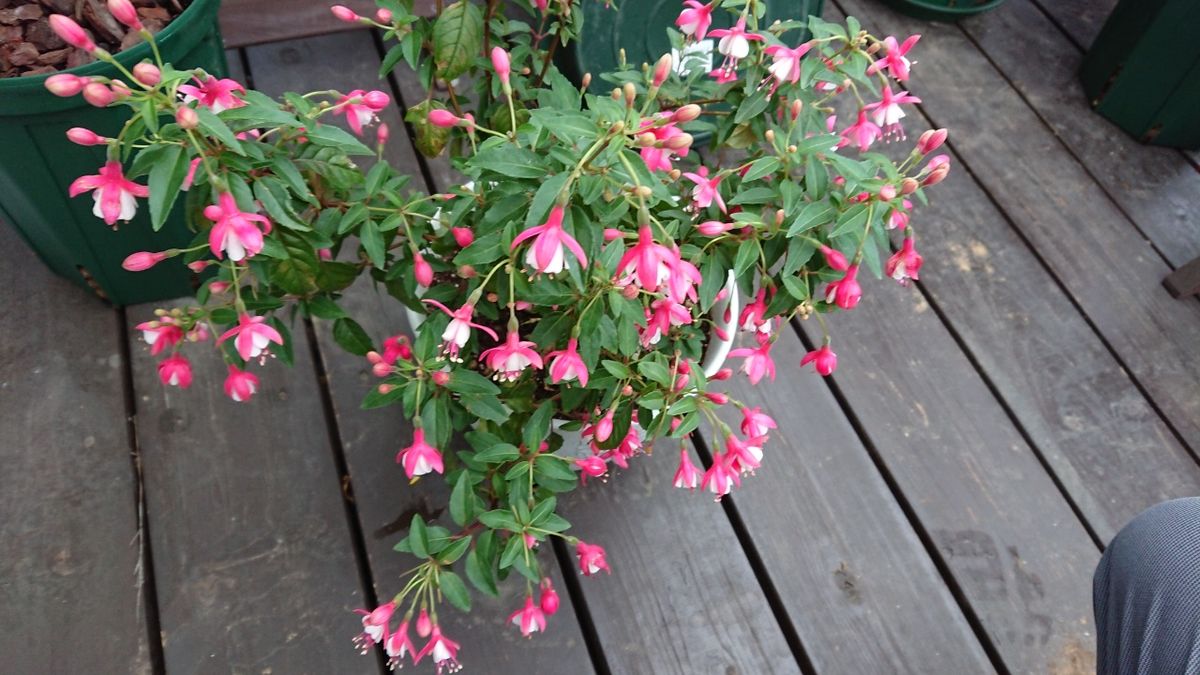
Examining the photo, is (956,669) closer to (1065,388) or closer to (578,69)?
(1065,388)

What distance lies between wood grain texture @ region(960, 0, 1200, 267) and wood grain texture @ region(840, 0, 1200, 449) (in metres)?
0.03

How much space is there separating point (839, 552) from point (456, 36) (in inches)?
32.9

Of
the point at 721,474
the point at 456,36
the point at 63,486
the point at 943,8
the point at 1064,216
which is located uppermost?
the point at 456,36

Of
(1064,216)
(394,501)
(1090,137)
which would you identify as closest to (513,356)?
(394,501)

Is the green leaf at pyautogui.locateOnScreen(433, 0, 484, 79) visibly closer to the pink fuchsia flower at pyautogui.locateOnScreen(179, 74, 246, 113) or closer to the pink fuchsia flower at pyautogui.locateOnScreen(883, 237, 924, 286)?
the pink fuchsia flower at pyautogui.locateOnScreen(179, 74, 246, 113)

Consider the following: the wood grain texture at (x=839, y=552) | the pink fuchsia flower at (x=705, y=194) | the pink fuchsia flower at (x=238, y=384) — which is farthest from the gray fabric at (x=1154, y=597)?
the pink fuchsia flower at (x=238, y=384)

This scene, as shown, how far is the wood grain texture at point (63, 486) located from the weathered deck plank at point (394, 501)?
286 mm

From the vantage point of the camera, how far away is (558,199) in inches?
25.0

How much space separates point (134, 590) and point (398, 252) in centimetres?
57

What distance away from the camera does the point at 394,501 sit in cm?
121

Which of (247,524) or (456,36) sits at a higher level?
(456,36)

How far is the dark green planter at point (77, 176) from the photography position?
98cm

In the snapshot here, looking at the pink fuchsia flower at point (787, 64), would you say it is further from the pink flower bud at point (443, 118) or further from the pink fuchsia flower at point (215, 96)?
the pink fuchsia flower at point (215, 96)

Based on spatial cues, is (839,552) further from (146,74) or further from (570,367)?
(146,74)
